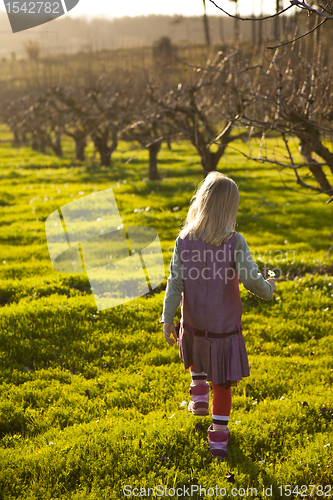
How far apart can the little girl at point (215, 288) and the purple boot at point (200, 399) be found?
26 centimetres

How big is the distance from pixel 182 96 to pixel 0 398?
43.1 ft

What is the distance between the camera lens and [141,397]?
165 inches

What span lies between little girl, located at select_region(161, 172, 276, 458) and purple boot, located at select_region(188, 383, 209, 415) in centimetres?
26

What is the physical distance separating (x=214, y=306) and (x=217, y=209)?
77 centimetres

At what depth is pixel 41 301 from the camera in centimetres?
613

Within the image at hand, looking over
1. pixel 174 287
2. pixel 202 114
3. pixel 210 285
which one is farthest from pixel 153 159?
pixel 210 285

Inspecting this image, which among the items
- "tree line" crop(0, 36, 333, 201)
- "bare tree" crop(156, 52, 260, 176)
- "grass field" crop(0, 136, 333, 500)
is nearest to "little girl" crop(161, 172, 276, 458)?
"grass field" crop(0, 136, 333, 500)

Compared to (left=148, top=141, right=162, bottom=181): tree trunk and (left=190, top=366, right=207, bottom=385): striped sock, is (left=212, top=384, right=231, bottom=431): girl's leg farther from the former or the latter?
(left=148, top=141, right=162, bottom=181): tree trunk

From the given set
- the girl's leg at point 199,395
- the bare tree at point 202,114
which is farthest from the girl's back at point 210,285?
the bare tree at point 202,114

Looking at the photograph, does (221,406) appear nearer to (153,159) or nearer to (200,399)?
(200,399)

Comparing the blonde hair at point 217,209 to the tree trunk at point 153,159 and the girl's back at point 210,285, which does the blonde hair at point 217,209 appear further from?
the tree trunk at point 153,159

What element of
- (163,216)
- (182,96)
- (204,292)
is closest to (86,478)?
(204,292)

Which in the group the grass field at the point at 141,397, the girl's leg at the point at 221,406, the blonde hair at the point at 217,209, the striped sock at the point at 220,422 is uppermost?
the blonde hair at the point at 217,209

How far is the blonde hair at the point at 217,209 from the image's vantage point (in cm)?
304
